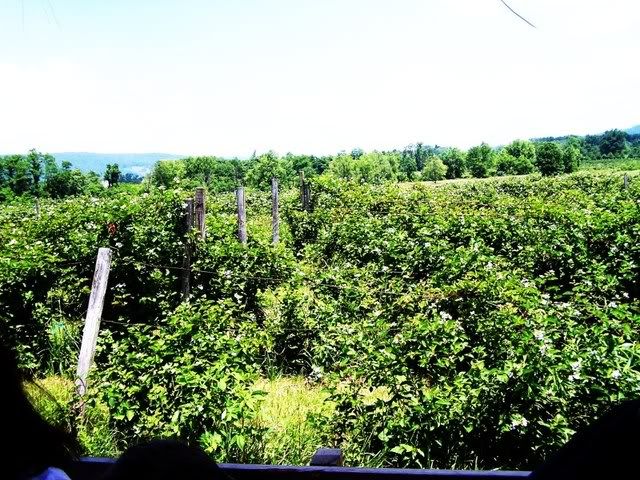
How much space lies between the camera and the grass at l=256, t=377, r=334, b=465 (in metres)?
4.28

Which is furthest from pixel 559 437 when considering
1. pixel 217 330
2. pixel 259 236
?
pixel 259 236

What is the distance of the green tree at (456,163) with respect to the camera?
363 ft

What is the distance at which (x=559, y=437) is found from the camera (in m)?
3.62

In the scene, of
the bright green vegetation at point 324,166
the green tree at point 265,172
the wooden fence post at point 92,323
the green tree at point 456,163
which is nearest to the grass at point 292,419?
the wooden fence post at point 92,323

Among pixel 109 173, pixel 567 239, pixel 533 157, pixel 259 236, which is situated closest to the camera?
pixel 567 239

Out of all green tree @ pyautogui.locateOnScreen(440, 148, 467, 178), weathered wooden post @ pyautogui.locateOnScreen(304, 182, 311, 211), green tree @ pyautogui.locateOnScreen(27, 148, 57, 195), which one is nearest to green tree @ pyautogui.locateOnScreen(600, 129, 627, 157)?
green tree @ pyautogui.locateOnScreen(440, 148, 467, 178)

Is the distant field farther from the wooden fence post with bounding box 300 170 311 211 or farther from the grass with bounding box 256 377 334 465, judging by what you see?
the grass with bounding box 256 377 334 465

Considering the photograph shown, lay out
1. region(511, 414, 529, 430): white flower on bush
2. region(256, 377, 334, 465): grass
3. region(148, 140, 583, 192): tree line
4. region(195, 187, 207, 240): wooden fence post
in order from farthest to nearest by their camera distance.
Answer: region(148, 140, 583, 192): tree line
region(195, 187, 207, 240): wooden fence post
region(256, 377, 334, 465): grass
region(511, 414, 529, 430): white flower on bush

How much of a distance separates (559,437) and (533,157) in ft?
391

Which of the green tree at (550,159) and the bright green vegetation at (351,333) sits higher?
the green tree at (550,159)

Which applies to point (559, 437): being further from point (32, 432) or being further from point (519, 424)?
point (32, 432)

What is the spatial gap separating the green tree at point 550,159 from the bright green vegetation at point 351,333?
84671mm

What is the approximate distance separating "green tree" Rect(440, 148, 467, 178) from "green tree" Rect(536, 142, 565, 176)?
16164 mm

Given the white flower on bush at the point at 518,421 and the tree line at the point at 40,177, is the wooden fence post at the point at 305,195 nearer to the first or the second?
the white flower on bush at the point at 518,421
